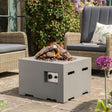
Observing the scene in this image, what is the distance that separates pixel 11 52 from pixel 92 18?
169cm

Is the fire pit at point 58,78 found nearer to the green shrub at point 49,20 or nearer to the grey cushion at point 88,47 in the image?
the grey cushion at point 88,47

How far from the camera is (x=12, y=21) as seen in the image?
6109 mm

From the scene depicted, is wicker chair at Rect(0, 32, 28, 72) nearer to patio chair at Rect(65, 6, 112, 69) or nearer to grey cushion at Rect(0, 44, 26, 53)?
grey cushion at Rect(0, 44, 26, 53)

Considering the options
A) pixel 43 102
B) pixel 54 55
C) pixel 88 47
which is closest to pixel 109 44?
pixel 88 47

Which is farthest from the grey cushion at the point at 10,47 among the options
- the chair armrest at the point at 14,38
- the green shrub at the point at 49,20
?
the green shrub at the point at 49,20

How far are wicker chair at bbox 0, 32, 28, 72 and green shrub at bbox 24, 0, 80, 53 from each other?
1.30 m

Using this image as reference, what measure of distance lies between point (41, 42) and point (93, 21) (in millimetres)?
1361

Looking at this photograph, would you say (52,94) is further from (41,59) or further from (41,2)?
(41,2)

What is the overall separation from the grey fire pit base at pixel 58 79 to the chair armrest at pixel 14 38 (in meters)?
1.46

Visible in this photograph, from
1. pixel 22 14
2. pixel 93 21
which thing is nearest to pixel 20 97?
pixel 93 21

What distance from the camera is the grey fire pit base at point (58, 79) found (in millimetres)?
2883

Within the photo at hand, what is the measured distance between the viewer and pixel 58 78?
287 centimetres

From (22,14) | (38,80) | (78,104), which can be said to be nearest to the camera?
(78,104)

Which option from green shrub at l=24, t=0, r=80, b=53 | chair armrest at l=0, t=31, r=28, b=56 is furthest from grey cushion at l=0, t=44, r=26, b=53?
green shrub at l=24, t=0, r=80, b=53
